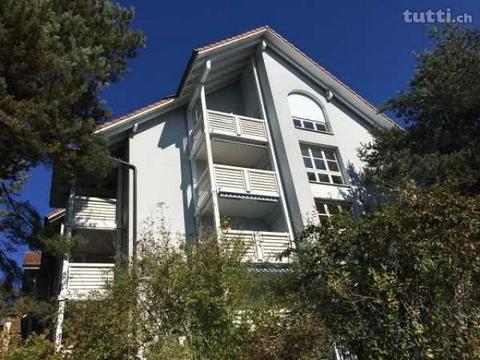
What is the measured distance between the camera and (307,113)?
23875 mm

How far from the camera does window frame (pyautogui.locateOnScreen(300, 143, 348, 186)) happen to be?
2123cm

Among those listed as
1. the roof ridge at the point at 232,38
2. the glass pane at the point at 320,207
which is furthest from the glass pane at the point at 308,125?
the roof ridge at the point at 232,38

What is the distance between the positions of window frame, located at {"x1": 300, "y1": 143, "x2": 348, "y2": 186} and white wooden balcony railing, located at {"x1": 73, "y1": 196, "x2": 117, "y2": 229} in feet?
33.1

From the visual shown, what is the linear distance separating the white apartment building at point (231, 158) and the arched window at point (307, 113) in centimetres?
7

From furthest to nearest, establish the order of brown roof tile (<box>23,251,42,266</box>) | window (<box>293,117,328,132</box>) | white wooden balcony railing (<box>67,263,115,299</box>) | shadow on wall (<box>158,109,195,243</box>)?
brown roof tile (<box>23,251,42,266</box>), window (<box>293,117,328,132</box>), shadow on wall (<box>158,109,195,243</box>), white wooden balcony railing (<box>67,263,115,299</box>)

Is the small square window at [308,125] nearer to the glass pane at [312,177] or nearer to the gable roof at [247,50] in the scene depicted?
the glass pane at [312,177]

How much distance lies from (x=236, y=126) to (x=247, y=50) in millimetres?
5640

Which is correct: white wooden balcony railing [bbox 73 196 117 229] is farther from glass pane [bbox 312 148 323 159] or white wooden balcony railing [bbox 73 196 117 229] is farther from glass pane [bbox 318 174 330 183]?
glass pane [bbox 312 148 323 159]

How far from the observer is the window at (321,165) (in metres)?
21.3

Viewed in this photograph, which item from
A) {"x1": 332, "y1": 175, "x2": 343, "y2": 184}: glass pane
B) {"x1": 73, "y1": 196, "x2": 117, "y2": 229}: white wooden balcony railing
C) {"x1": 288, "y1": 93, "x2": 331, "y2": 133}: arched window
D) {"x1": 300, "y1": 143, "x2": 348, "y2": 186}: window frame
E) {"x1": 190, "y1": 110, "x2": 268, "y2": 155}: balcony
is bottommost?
{"x1": 73, "y1": 196, "x2": 117, "y2": 229}: white wooden balcony railing

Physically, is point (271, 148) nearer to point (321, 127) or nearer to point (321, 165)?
point (321, 165)

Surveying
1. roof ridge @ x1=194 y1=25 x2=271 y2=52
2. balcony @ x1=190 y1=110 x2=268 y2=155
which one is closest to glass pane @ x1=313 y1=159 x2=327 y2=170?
balcony @ x1=190 y1=110 x2=268 y2=155

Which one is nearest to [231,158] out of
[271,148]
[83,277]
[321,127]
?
[271,148]

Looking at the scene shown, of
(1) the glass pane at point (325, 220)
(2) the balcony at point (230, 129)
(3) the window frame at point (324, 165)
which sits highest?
(2) the balcony at point (230, 129)
